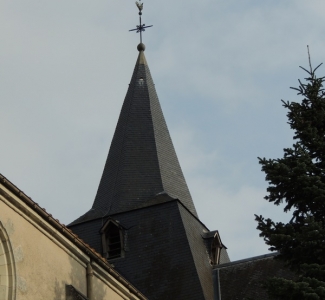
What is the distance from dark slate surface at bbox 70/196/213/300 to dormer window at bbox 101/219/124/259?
0.55 ft

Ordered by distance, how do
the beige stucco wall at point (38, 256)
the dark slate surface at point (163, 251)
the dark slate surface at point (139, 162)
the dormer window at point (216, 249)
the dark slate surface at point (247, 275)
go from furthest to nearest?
the dark slate surface at point (139, 162), the dormer window at point (216, 249), the dark slate surface at point (247, 275), the dark slate surface at point (163, 251), the beige stucco wall at point (38, 256)

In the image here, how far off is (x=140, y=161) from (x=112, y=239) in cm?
265

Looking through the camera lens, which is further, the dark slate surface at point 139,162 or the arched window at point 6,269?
the dark slate surface at point 139,162

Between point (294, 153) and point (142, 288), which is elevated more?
point (142, 288)

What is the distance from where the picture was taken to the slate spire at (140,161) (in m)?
24.5

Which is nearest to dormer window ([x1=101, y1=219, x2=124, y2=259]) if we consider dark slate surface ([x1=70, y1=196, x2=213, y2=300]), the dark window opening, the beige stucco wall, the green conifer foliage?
the dark window opening

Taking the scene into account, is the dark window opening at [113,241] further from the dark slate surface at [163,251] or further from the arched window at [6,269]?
the arched window at [6,269]

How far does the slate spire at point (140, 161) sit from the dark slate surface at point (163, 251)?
52 centimetres

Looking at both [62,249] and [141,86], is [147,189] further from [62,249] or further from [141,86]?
[62,249]

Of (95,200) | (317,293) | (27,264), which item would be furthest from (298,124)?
(95,200)

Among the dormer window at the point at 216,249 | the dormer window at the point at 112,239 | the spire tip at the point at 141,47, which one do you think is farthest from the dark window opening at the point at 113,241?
the spire tip at the point at 141,47

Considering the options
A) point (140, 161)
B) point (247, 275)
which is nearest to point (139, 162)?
point (140, 161)

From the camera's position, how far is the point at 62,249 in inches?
597

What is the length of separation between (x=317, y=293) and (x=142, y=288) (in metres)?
→ 11.7
